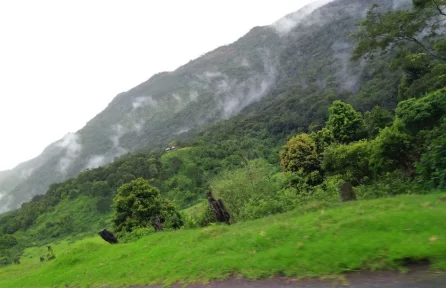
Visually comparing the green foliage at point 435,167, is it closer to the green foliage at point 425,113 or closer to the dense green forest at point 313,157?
the dense green forest at point 313,157

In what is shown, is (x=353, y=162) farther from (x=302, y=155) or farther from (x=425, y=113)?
(x=302, y=155)

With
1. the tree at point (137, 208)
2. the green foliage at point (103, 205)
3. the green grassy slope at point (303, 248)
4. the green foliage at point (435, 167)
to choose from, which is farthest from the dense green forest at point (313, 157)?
the green grassy slope at point (303, 248)

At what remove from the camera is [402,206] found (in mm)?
9547

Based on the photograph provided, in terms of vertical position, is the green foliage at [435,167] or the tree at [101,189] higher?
the green foliage at [435,167]

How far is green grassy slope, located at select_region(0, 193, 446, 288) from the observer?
7.19m

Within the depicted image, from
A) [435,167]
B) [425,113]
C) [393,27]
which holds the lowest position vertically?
[435,167]

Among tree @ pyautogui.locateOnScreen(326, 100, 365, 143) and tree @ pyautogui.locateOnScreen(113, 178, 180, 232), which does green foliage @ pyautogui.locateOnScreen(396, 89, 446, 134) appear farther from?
tree @ pyautogui.locateOnScreen(326, 100, 365, 143)

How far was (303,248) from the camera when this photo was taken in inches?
→ 335

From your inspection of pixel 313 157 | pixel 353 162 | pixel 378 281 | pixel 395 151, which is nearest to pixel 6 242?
pixel 313 157

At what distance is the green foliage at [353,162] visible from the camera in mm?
26328

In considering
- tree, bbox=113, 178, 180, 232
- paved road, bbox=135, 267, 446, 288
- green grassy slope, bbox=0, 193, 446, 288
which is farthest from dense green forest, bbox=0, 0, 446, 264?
paved road, bbox=135, 267, 446, 288

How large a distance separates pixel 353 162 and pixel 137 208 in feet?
66.3

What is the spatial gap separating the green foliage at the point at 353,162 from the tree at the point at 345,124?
39.4 ft

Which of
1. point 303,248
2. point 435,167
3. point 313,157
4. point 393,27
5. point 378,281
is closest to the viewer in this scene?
point 378,281
